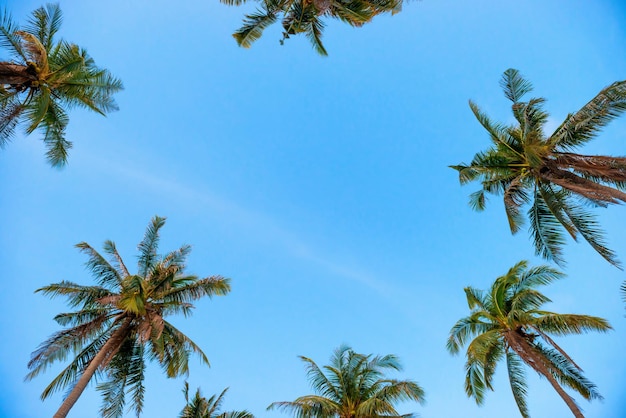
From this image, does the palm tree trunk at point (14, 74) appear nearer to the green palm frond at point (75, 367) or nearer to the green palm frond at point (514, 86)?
the green palm frond at point (75, 367)

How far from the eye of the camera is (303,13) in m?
15.9

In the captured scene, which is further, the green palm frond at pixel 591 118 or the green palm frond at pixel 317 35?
the green palm frond at pixel 317 35

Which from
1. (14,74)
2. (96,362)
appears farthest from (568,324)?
(14,74)

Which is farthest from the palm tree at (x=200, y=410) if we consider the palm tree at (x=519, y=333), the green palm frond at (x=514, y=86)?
the green palm frond at (x=514, y=86)

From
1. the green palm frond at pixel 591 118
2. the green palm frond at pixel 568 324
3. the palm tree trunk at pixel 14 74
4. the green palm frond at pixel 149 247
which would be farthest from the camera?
the green palm frond at pixel 149 247

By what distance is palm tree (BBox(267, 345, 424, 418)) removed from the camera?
52.3 feet

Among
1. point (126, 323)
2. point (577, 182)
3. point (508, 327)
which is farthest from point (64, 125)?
point (508, 327)

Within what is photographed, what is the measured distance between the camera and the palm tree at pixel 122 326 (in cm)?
1472

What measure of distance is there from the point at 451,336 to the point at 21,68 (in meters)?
20.4

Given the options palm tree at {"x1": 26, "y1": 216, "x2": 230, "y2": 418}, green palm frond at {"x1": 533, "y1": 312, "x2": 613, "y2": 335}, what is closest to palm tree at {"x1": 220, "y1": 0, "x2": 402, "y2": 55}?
palm tree at {"x1": 26, "y1": 216, "x2": 230, "y2": 418}

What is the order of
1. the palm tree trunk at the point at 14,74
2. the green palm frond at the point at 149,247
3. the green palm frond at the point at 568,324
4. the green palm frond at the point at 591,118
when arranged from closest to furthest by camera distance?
the palm tree trunk at the point at 14,74 < the green palm frond at the point at 591,118 < the green palm frond at the point at 568,324 < the green palm frond at the point at 149,247

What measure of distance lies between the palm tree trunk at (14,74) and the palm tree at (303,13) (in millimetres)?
8004

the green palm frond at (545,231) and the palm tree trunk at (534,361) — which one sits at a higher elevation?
the green palm frond at (545,231)

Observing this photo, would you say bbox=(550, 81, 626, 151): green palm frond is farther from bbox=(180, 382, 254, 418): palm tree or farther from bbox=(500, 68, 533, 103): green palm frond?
bbox=(180, 382, 254, 418): palm tree
